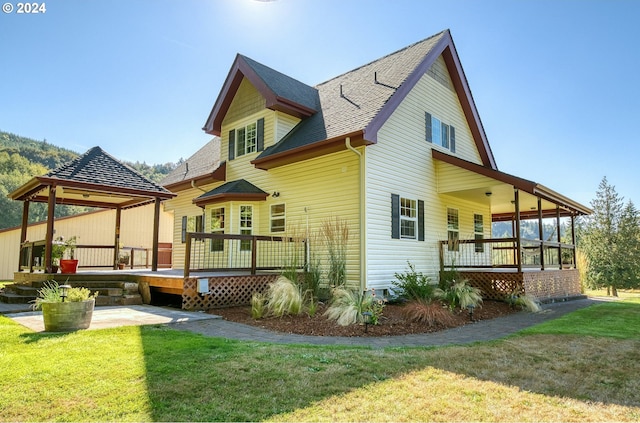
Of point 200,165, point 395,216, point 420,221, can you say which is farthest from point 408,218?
point 200,165

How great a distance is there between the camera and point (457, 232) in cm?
1300

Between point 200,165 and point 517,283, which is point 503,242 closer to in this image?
point 517,283

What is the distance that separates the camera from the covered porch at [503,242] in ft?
33.9

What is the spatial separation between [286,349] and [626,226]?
33.5m

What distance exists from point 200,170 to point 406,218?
8.24m

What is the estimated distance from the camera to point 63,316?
572 centimetres

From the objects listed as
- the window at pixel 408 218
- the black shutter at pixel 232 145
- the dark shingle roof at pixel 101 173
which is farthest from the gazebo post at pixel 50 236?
the window at pixel 408 218

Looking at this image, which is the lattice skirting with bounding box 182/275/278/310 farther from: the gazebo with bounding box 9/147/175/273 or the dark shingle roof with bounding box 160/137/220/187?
the dark shingle roof with bounding box 160/137/220/187

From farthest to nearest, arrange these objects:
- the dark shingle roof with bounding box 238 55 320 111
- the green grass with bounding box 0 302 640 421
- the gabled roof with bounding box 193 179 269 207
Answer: the dark shingle roof with bounding box 238 55 320 111
the gabled roof with bounding box 193 179 269 207
the green grass with bounding box 0 302 640 421

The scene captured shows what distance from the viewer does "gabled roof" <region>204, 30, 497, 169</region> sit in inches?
385

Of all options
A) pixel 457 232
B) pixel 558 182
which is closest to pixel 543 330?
pixel 457 232

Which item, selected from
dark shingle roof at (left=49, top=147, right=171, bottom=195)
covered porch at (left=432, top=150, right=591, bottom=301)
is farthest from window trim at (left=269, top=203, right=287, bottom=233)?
covered porch at (left=432, top=150, right=591, bottom=301)

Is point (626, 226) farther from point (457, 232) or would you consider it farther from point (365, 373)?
point (365, 373)

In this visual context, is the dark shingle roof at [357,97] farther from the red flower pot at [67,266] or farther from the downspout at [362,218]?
the red flower pot at [67,266]
